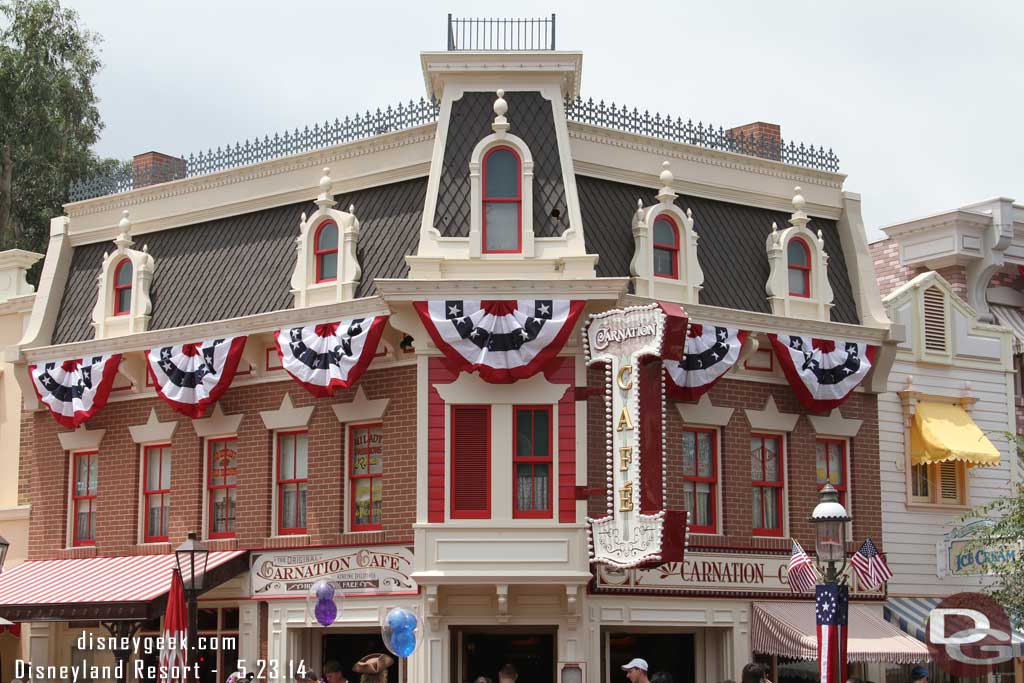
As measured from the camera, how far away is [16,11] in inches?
1698

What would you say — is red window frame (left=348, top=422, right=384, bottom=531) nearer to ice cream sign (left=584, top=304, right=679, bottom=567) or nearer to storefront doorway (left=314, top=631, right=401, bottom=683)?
storefront doorway (left=314, top=631, right=401, bottom=683)

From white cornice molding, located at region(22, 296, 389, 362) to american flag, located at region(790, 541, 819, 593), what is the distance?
761 cm

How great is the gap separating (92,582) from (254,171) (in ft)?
25.5

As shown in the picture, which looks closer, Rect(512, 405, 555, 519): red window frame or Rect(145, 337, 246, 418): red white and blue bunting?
Rect(512, 405, 555, 519): red window frame

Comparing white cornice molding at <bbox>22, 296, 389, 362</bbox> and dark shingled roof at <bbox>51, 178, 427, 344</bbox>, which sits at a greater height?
dark shingled roof at <bbox>51, 178, 427, 344</bbox>

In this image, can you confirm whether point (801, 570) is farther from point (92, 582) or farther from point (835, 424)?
point (92, 582)

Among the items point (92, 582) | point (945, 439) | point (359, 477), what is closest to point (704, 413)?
point (945, 439)

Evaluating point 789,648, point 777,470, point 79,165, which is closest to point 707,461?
point 777,470

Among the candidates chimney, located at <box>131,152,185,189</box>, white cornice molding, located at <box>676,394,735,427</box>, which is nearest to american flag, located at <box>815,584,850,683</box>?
white cornice molding, located at <box>676,394,735,427</box>

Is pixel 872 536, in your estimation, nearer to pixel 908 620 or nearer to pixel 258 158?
pixel 908 620

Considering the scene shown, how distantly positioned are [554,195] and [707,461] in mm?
5277

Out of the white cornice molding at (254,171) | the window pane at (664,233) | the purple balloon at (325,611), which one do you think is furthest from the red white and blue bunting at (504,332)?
the purple balloon at (325,611)

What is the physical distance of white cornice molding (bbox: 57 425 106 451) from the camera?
3067cm

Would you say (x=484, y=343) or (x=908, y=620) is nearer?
(x=484, y=343)
